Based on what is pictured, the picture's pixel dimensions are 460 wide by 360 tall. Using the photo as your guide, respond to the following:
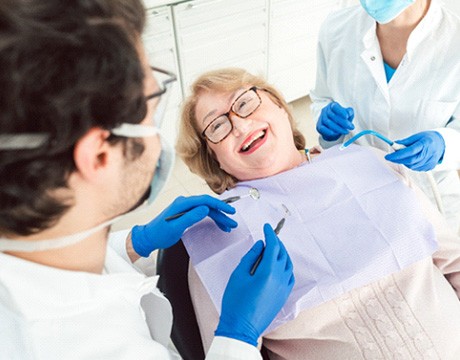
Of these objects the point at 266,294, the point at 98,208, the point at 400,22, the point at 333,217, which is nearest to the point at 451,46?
the point at 400,22

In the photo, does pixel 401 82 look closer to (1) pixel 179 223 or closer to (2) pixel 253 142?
(2) pixel 253 142

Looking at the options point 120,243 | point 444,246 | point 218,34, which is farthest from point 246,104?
point 218,34

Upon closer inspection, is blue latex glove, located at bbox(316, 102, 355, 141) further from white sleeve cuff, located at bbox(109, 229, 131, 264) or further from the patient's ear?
the patient's ear

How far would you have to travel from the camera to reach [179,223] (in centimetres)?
109

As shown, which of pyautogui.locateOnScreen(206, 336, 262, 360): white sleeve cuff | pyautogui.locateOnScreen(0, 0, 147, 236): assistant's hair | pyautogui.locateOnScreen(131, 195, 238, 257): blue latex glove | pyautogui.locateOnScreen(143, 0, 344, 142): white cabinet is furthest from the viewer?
pyautogui.locateOnScreen(143, 0, 344, 142): white cabinet

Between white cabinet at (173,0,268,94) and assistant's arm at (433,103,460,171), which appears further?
white cabinet at (173,0,268,94)

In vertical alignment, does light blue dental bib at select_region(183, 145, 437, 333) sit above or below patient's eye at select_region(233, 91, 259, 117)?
below

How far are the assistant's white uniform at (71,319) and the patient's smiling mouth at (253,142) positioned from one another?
60 cm

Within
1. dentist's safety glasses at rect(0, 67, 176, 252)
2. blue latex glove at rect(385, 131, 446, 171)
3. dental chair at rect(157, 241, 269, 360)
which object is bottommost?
dental chair at rect(157, 241, 269, 360)

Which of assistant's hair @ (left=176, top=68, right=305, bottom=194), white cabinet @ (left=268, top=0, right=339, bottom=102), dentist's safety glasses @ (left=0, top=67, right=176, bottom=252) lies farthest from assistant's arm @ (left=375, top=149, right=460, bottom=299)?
white cabinet @ (left=268, top=0, right=339, bottom=102)

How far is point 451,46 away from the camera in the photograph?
1201 millimetres

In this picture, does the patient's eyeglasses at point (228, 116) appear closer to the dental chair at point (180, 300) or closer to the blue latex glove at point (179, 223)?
the blue latex glove at point (179, 223)

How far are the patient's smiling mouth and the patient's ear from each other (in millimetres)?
706

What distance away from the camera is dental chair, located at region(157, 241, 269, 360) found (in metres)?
1.02
